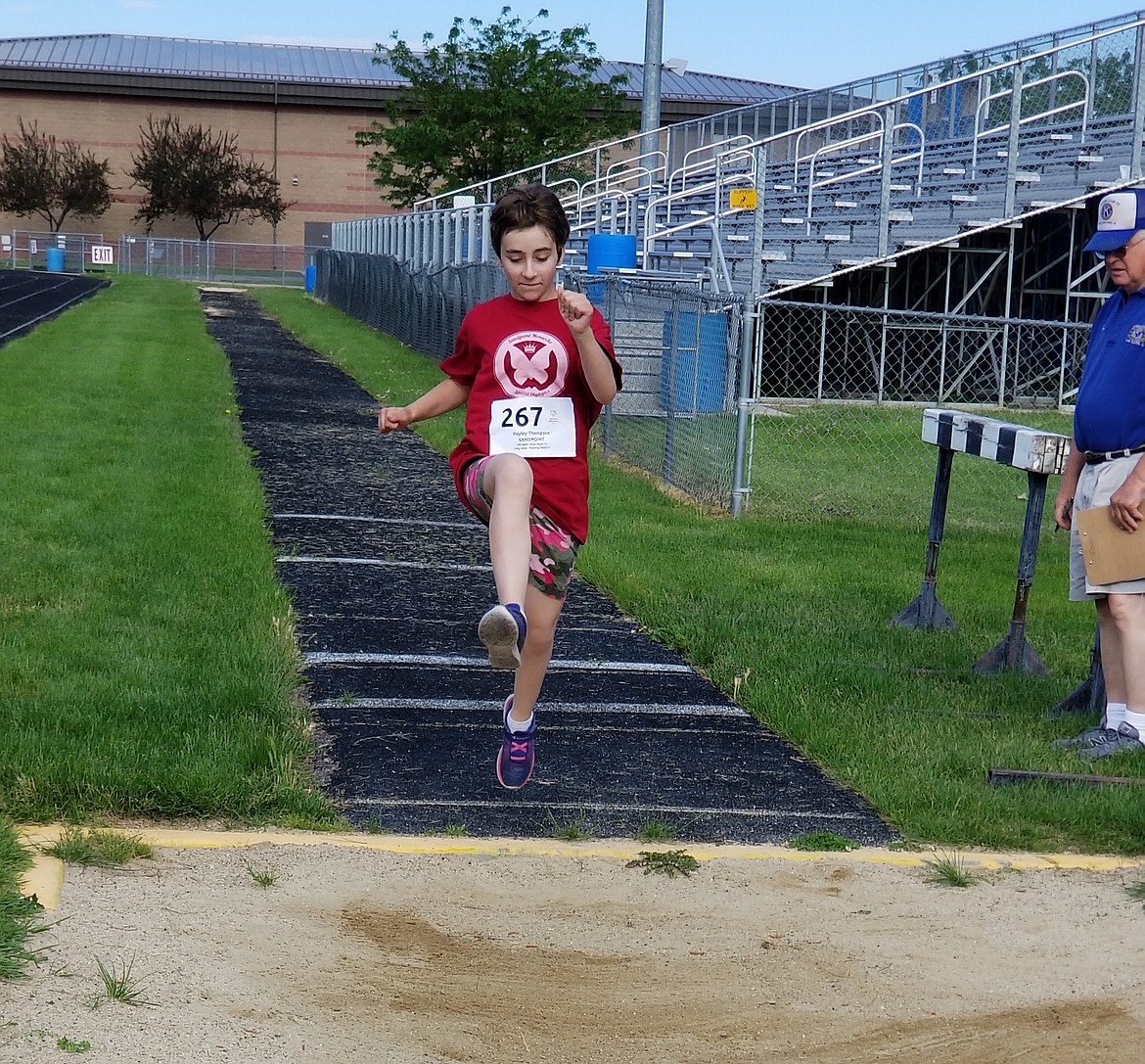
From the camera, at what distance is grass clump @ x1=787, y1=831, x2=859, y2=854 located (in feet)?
15.6

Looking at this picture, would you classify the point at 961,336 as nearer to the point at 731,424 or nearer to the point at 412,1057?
the point at 731,424

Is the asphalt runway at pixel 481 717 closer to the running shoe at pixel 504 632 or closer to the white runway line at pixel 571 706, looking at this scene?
the white runway line at pixel 571 706

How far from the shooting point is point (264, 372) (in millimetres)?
21500

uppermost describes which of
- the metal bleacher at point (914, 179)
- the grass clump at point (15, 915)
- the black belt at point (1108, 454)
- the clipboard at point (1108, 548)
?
the metal bleacher at point (914, 179)

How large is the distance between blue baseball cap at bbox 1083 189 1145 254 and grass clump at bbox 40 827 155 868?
3.63 meters

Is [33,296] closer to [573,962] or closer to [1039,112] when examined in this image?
[1039,112]

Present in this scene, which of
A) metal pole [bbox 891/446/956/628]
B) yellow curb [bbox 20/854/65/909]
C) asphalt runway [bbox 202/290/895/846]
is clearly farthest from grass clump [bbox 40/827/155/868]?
metal pole [bbox 891/446/956/628]

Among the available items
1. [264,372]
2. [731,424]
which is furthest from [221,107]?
[731,424]

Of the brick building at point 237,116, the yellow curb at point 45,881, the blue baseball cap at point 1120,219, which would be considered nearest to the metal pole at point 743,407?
the blue baseball cap at point 1120,219

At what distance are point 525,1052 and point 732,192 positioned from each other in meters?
15.9

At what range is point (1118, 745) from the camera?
5.66 m

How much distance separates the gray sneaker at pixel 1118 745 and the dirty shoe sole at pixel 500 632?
2.31 meters

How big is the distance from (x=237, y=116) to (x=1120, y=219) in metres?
68.1

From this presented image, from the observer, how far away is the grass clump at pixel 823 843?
15.6 ft
